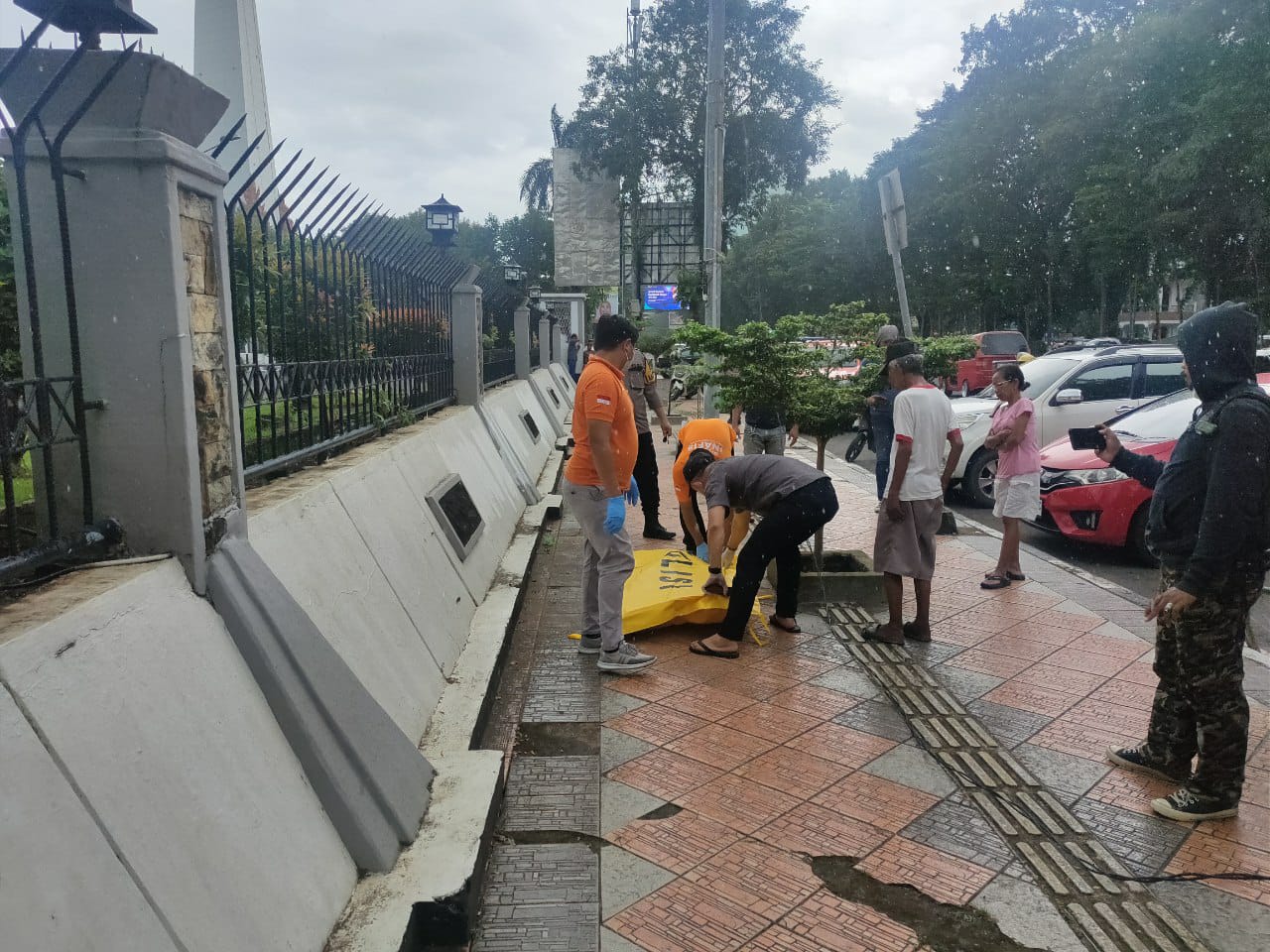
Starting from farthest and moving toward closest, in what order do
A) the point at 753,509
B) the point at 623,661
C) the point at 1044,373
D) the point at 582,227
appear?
the point at 582,227, the point at 1044,373, the point at 753,509, the point at 623,661

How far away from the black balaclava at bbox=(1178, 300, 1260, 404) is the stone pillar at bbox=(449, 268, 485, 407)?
22.0 feet

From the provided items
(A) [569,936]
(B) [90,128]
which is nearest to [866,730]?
(A) [569,936]

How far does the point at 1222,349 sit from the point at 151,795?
3710 mm

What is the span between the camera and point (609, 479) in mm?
4805

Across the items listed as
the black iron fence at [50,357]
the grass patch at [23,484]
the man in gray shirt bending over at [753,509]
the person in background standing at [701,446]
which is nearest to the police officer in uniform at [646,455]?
the person in background standing at [701,446]

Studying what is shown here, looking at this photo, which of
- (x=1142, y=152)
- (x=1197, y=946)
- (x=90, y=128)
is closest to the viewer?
(x=90, y=128)

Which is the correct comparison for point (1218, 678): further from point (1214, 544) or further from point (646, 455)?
point (646, 455)

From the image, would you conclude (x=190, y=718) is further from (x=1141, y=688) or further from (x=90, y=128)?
(x=1141, y=688)

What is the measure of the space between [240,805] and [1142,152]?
31.1 metres

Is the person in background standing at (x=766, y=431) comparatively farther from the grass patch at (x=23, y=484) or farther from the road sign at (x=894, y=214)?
the grass patch at (x=23, y=484)

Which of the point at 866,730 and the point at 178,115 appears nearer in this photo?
the point at 178,115

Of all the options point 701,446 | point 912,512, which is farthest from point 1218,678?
point 701,446

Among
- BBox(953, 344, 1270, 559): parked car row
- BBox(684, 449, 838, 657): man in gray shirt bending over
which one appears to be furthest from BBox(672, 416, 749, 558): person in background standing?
BBox(953, 344, 1270, 559): parked car row

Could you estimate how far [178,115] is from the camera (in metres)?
2.78
